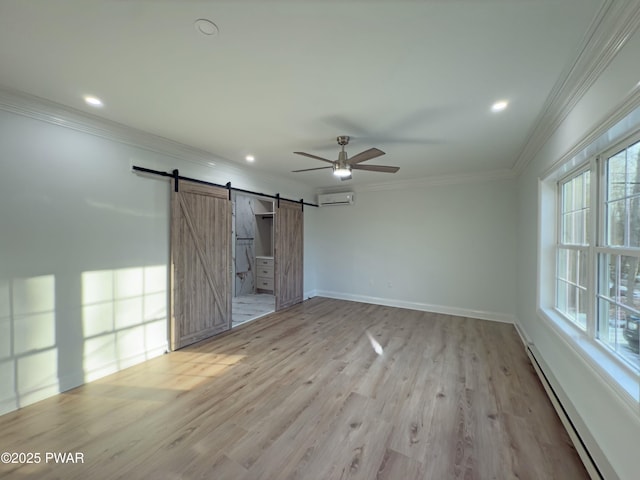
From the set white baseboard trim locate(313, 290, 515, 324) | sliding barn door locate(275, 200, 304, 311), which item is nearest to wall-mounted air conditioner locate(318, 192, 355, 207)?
sliding barn door locate(275, 200, 304, 311)

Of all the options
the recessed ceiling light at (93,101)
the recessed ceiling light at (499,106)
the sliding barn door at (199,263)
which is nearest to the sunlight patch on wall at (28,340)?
the sliding barn door at (199,263)

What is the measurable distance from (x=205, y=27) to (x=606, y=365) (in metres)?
3.14

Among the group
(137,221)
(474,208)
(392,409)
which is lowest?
(392,409)

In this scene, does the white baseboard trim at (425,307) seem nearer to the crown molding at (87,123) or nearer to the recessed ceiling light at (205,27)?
the crown molding at (87,123)

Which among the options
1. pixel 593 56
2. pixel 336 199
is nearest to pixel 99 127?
pixel 593 56

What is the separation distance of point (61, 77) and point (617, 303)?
4.22 metres

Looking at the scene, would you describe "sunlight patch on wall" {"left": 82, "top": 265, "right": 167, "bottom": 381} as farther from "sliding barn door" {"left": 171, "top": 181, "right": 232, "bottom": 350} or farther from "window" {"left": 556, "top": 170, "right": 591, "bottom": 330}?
"window" {"left": 556, "top": 170, "right": 591, "bottom": 330}

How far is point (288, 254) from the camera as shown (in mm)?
5578

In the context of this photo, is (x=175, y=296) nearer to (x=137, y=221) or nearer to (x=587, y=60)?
(x=137, y=221)

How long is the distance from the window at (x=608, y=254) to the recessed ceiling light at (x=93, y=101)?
3930mm

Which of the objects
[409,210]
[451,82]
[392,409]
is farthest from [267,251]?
[451,82]

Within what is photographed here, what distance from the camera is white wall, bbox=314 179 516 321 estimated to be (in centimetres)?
467

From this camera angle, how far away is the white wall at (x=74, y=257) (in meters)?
2.25

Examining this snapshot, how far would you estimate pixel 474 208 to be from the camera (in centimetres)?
484
